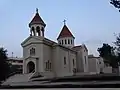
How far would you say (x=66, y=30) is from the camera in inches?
3063

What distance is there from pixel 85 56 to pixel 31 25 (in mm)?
26010

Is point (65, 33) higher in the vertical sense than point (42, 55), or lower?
higher

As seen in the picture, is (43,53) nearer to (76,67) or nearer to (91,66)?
(76,67)

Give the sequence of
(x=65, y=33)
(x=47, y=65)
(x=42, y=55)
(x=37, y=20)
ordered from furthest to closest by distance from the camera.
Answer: (x=65, y=33) < (x=37, y=20) < (x=47, y=65) < (x=42, y=55)

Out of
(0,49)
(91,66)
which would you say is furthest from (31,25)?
(91,66)

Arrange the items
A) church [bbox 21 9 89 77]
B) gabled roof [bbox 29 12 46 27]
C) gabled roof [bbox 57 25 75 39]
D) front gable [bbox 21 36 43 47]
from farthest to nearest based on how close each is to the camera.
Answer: gabled roof [bbox 57 25 75 39], gabled roof [bbox 29 12 46 27], front gable [bbox 21 36 43 47], church [bbox 21 9 89 77]

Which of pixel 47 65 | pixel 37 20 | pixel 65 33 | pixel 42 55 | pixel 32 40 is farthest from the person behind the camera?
pixel 65 33

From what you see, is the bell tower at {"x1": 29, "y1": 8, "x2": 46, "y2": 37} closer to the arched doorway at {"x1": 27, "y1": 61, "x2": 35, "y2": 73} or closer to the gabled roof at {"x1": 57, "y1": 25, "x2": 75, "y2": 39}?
the arched doorway at {"x1": 27, "y1": 61, "x2": 35, "y2": 73}

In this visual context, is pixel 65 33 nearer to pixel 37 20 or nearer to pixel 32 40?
pixel 37 20

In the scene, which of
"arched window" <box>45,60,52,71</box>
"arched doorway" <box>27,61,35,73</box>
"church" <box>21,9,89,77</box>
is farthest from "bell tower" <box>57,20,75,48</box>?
"arched doorway" <box>27,61,35,73</box>

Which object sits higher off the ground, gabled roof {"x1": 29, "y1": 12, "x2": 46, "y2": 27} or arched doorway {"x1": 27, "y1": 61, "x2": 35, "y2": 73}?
gabled roof {"x1": 29, "y1": 12, "x2": 46, "y2": 27}

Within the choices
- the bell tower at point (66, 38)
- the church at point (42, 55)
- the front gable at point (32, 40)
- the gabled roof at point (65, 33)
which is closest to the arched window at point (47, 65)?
the church at point (42, 55)

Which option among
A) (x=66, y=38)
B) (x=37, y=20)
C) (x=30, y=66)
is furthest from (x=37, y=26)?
(x=66, y=38)

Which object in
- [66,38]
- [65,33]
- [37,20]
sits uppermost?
[37,20]
